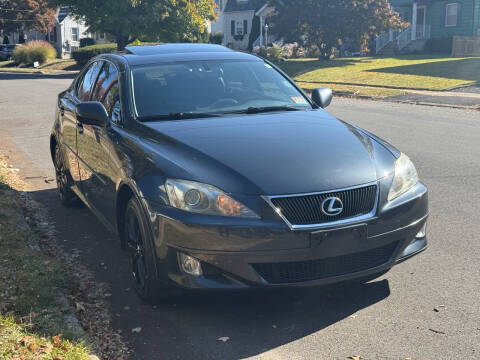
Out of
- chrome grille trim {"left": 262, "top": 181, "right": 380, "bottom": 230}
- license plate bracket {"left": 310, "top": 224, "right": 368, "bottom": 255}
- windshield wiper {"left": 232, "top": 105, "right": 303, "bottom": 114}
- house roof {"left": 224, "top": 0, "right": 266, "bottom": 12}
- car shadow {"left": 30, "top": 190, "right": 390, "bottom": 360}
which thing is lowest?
car shadow {"left": 30, "top": 190, "right": 390, "bottom": 360}

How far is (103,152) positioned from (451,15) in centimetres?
4168

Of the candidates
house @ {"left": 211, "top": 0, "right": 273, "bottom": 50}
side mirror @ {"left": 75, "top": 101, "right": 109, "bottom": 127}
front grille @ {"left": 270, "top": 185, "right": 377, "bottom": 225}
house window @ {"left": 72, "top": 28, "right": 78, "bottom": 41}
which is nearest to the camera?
front grille @ {"left": 270, "top": 185, "right": 377, "bottom": 225}

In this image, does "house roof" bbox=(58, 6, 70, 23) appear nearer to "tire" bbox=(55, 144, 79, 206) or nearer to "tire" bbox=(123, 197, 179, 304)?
"tire" bbox=(55, 144, 79, 206)

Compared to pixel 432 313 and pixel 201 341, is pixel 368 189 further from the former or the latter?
pixel 201 341

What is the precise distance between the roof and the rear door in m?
0.25

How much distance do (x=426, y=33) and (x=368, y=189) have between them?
141 ft

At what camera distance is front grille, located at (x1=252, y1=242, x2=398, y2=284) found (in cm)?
414

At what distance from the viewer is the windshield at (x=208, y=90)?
5.55 metres

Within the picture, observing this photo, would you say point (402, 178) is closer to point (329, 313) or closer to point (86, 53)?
point (329, 313)

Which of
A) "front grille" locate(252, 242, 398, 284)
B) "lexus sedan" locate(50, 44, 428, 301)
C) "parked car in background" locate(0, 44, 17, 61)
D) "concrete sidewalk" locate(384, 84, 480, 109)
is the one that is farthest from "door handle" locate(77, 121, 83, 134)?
"parked car in background" locate(0, 44, 17, 61)

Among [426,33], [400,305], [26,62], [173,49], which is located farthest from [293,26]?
[400,305]

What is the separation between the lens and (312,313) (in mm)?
4473

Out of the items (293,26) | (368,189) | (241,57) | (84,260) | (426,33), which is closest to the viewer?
(368,189)

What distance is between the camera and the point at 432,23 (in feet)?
146
